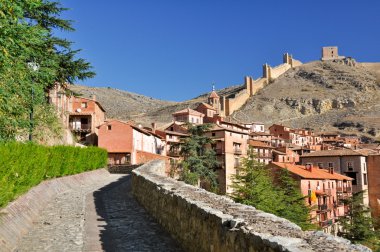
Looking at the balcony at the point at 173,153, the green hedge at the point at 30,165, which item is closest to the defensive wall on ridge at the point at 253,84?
the balcony at the point at 173,153

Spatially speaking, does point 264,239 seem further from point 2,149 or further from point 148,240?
point 2,149

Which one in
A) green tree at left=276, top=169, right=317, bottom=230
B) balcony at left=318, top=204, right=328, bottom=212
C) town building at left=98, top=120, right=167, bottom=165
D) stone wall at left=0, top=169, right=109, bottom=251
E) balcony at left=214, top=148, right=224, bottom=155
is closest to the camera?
stone wall at left=0, top=169, right=109, bottom=251

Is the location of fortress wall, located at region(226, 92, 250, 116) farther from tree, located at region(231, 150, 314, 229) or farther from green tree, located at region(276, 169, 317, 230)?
tree, located at region(231, 150, 314, 229)

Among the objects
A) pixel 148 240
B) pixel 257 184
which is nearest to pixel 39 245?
pixel 148 240

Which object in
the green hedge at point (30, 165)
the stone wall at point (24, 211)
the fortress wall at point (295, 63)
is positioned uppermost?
the fortress wall at point (295, 63)

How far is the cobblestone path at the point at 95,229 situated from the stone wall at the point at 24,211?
0.22 m

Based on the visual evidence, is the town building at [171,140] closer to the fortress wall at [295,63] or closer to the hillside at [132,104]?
the hillside at [132,104]

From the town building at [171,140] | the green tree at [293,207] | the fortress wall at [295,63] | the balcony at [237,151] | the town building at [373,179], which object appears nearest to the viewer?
the green tree at [293,207]

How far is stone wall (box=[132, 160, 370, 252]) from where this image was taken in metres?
4.58

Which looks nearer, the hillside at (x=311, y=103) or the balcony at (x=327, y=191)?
the balcony at (x=327, y=191)

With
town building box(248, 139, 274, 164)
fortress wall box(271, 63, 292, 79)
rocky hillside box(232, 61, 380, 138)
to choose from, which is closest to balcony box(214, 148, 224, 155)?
town building box(248, 139, 274, 164)

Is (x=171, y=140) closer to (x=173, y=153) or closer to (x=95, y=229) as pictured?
(x=173, y=153)

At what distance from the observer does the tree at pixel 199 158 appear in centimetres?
5242

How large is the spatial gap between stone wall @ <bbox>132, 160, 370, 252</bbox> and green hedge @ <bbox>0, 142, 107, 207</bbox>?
400 cm
